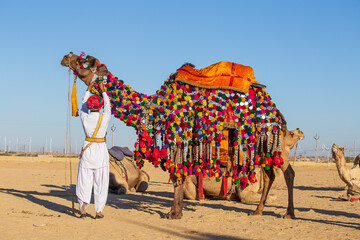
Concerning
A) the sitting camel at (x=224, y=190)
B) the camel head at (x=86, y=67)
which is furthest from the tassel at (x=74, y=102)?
the sitting camel at (x=224, y=190)

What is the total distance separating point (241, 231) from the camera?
7.11 meters

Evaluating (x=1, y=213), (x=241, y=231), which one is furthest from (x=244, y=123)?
(x=1, y=213)

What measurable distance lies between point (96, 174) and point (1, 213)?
1927mm

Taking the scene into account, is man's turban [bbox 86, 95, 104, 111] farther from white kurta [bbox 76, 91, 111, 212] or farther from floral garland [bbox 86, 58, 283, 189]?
floral garland [bbox 86, 58, 283, 189]

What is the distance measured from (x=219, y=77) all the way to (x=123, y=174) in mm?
5695

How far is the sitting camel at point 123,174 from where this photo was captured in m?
12.6

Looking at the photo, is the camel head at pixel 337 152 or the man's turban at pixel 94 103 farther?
the camel head at pixel 337 152

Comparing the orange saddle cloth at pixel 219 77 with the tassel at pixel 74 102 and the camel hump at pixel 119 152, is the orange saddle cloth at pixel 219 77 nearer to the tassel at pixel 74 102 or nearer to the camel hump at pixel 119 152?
the tassel at pixel 74 102

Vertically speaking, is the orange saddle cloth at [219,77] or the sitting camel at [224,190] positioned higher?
the orange saddle cloth at [219,77]

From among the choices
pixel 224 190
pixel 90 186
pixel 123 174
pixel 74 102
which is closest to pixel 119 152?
pixel 123 174

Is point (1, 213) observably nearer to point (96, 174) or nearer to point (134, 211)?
point (96, 174)

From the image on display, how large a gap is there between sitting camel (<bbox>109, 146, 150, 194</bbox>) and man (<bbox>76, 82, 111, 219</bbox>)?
4.21 metres

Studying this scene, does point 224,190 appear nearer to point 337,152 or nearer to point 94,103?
point 337,152

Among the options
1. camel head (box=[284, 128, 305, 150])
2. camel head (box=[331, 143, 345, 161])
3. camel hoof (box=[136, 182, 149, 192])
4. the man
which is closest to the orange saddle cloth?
camel head (box=[284, 128, 305, 150])
